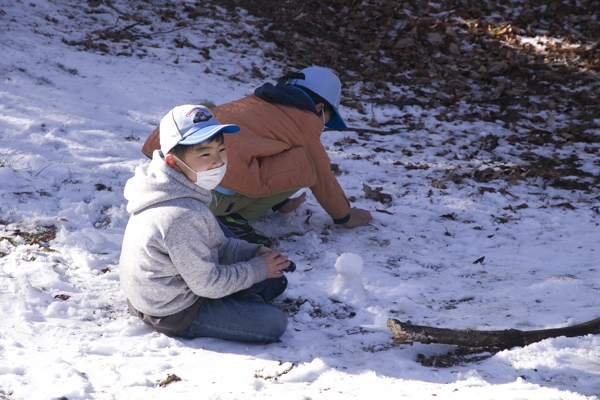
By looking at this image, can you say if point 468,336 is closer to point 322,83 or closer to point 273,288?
point 273,288

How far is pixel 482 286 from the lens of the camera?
157 inches

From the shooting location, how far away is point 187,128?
295 cm

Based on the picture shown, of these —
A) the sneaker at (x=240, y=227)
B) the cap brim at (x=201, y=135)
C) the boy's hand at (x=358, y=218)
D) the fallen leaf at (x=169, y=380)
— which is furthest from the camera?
the boy's hand at (x=358, y=218)

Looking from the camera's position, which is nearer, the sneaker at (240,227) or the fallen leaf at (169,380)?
the fallen leaf at (169,380)

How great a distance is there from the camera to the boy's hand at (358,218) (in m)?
4.80

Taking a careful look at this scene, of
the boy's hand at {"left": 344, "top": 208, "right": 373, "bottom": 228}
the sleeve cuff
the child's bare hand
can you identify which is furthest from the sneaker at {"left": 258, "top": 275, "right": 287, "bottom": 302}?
the boy's hand at {"left": 344, "top": 208, "right": 373, "bottom": 228}

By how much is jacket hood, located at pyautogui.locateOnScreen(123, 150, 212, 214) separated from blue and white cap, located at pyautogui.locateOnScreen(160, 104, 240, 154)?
10 centimetres

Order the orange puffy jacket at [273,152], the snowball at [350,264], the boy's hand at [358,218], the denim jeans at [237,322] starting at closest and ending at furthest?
the denim jeans at [237,322]
the snowball at [350,264]
the orange puffy jacket at [273,152]
the boy's hand at [358,218]

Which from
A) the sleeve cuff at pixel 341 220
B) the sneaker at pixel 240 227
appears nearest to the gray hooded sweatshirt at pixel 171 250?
the sneaker at pixel 240 227

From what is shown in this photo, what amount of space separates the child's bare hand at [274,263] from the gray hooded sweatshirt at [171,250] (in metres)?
0.08

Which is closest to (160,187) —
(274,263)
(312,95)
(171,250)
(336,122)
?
(171,250)

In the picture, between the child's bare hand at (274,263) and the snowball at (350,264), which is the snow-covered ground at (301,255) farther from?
the child's bare hand at (274,263)

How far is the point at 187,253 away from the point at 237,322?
1.65 ft

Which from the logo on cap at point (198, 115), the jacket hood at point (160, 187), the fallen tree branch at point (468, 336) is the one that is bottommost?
the fallen tree branch at point (468, 336)
